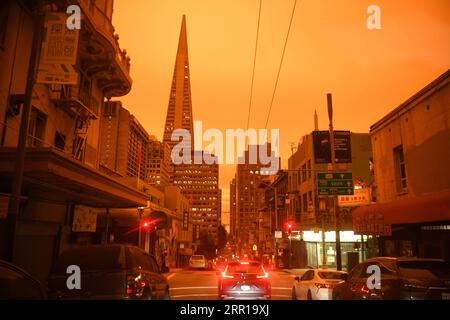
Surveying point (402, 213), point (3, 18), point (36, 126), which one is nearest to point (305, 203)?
point (402, 213)

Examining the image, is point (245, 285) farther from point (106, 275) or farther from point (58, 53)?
point (58, 53)

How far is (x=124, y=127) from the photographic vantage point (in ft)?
135

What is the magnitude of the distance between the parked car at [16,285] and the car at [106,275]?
2.02 meters

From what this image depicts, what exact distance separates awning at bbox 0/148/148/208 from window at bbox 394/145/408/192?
13.0 m

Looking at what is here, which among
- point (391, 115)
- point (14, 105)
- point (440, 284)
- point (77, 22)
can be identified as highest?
point (77, 22)

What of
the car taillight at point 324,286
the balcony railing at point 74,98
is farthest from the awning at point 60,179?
the car taillight at point 324,286

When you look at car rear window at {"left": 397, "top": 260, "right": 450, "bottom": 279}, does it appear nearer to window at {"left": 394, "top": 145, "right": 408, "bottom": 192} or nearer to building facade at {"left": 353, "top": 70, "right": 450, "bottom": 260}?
building facade at {"left": 353, "top": 70, "right": 450, "bottom": 260}

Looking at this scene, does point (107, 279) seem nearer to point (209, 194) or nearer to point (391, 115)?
point (391, 115)

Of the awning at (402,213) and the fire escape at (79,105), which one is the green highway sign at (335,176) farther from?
the fire escape at (79,105)

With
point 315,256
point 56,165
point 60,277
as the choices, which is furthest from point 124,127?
point 60,277

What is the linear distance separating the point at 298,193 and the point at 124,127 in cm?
2173

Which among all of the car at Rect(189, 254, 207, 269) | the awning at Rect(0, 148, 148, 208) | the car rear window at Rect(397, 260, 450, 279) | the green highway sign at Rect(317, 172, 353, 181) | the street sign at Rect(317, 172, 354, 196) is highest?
the green highway sign at Rect(317, 172, 353, 181)

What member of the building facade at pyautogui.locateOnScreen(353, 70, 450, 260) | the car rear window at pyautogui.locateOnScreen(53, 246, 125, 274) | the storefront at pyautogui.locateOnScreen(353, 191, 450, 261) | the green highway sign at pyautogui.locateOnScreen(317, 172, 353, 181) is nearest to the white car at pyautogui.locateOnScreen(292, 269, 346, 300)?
the storefront at pyautogui.locateOnScreen(353, 191, 450, 261)

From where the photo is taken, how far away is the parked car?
5066 mm
